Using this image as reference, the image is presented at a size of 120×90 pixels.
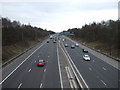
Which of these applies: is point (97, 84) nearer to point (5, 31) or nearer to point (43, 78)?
point (43, 78)

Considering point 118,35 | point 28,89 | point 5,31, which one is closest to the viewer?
point 28,89

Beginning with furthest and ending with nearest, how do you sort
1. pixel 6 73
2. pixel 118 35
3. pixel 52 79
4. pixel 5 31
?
pixel 5 31, pixel 118 35, pixel 6 73, pixel 52 79

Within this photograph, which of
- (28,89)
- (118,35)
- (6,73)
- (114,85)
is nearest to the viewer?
(28,89)

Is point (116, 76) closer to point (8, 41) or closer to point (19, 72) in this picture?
point (19, 72)

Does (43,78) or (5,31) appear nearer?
(43,78)

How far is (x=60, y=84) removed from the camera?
23.8m

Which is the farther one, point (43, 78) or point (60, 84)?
point (43, 78)

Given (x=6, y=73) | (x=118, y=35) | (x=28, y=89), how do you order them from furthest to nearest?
(x=118, y=35) < (x=6, y=73) < (x=28, y=89)

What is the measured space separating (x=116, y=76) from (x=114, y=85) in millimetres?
4735

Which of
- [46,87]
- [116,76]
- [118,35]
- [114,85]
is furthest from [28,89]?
[118,35]

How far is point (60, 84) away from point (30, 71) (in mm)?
9025

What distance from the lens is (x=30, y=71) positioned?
3127 cm

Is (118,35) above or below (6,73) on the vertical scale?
above

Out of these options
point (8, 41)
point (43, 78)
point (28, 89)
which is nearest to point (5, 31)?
point (8, 41)
